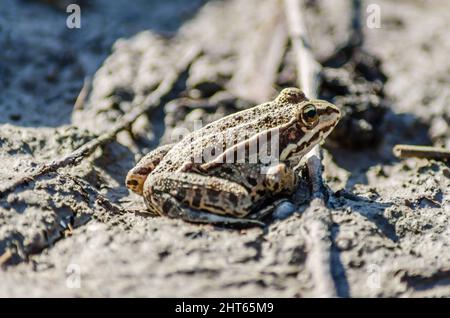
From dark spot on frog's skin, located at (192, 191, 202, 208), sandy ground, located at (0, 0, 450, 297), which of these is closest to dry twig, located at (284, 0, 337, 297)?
sandy ground, located at (0, 0, 450, 297)

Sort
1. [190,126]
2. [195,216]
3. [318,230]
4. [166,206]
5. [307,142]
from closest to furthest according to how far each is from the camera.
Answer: [318,230] → [195,216] → [166,206] → [307,142] → [190,126]

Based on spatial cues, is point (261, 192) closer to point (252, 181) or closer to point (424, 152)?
point (252, 181)

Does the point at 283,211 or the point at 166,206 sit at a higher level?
the point at 166,206

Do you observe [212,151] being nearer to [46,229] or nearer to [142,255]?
[142,255]

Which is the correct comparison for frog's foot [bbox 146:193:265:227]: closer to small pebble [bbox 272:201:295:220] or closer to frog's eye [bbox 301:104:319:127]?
small pebble [bbox 272:201:295:220]

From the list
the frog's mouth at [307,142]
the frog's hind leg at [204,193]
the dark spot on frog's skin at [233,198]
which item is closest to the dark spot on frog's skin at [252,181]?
the frog's hind leg at [204,193]

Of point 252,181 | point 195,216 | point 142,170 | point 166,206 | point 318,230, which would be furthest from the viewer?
point 142,170

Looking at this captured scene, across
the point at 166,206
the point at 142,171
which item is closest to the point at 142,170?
the point at 142,171
